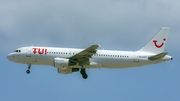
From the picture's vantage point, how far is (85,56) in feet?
272

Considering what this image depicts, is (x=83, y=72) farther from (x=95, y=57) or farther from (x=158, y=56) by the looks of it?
(x=158, y=56)

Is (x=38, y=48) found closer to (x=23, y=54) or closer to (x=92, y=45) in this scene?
(x=23, y=54)

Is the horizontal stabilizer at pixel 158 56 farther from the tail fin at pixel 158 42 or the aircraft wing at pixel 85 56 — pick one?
the aircraft wing at pixel 85 56

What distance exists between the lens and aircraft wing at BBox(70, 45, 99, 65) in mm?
81562

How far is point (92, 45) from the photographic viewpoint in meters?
79.8

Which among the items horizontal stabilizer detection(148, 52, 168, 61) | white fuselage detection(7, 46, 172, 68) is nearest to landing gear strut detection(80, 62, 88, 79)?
white fuselage detection(7, 46, 172, 68)

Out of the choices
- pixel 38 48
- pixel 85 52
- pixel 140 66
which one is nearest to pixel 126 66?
pixel 140 66

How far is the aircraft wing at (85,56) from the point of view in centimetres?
8156

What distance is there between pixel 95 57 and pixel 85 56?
6.44 ft

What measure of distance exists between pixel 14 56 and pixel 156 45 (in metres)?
24.3

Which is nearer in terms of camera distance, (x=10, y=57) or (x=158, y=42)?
(x=10, y=57)

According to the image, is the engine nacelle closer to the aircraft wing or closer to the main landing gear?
the aircraft wing

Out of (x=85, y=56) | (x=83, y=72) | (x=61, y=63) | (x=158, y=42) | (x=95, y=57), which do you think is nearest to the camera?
(x=61, y=63)

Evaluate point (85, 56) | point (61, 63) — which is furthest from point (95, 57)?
point (61, 63)
